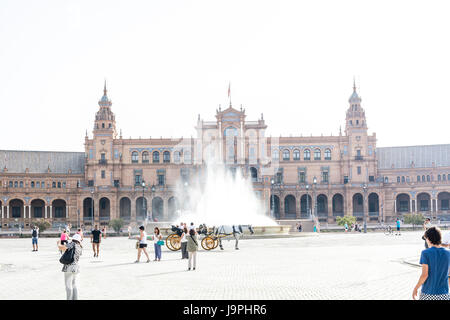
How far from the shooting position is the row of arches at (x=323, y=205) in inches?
3987

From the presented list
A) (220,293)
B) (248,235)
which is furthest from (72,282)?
(248,235)

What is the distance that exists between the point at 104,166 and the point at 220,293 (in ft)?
290

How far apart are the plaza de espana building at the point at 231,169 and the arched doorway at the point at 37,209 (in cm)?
2

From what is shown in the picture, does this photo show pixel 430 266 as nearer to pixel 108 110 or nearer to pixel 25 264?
pixel 25 264

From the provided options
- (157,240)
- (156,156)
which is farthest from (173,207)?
(157,240)

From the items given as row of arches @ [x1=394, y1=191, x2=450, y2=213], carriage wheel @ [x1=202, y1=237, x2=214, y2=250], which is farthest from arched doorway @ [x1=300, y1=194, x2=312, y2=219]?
carriage wheel @ [x1=202, y1=237, x2=214, y2=250]

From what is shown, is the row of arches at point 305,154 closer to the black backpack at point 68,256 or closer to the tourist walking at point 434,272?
the black backpack at point 68,256

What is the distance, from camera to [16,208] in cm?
10262

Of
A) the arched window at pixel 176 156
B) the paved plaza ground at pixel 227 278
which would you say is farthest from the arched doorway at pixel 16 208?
the paved plaza ground at pixel 227 278

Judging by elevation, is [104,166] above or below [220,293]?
above

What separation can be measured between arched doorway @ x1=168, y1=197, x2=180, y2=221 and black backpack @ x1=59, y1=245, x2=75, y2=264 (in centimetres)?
8495

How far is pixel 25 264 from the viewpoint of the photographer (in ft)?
90.3

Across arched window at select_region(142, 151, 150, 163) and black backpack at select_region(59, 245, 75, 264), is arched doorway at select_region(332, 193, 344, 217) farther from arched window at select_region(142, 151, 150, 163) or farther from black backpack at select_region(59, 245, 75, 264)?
black backpack at select_region(59, 245, 75, 264)

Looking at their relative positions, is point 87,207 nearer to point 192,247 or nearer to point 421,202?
point 421,202
